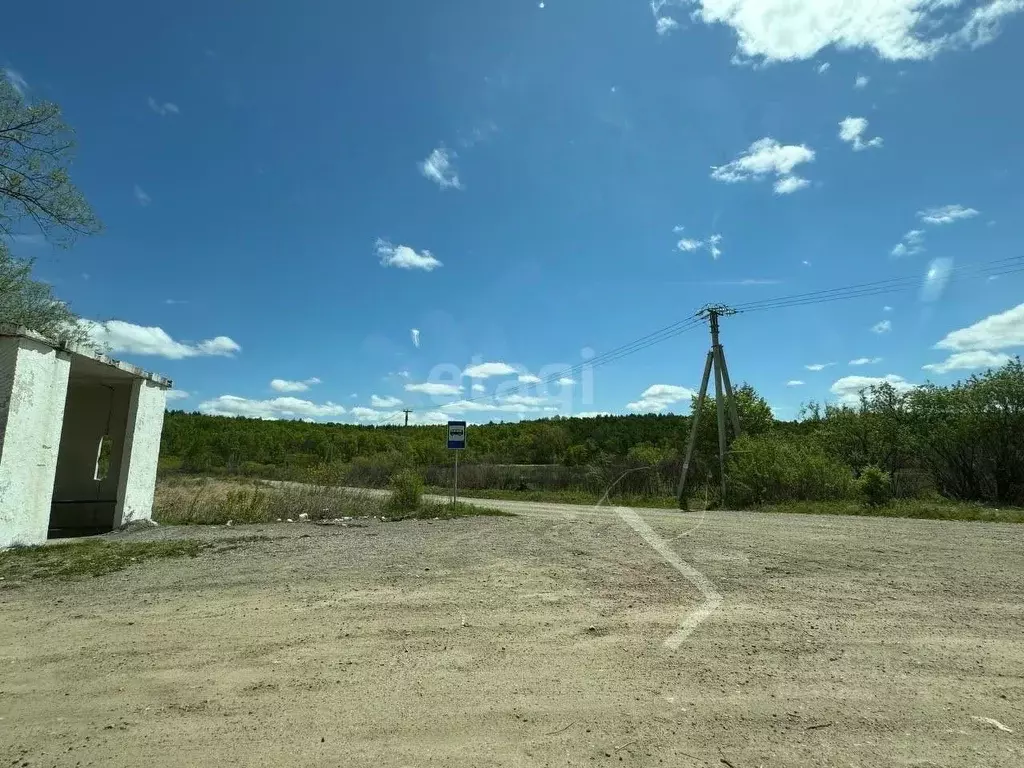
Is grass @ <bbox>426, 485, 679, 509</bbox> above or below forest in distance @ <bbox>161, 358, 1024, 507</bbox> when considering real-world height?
Answer: below

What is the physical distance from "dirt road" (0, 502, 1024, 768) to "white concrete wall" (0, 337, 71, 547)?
325 centimetres

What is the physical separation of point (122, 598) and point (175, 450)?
52.6m

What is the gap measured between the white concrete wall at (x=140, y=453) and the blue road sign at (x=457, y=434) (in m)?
7.34

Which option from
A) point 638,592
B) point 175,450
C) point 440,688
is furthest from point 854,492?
point 175,450

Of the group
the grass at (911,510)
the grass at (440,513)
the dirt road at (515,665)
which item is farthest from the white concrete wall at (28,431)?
the grass at (911,510)

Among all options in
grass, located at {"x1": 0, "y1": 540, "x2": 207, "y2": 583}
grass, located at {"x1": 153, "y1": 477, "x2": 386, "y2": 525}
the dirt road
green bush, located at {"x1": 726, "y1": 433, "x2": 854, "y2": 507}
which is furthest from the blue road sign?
green bush, located at {"x1": 726, "y1": 433, "x2": 854, "y2": 507}

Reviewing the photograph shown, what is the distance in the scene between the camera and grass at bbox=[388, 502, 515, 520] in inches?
637

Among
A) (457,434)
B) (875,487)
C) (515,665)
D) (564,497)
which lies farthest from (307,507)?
(875,487)

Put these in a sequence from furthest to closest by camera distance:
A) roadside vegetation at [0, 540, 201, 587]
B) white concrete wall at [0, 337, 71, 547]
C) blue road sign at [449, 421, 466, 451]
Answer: blue road sign at [449, 421, 466, 451]
white concrete wall at [0, 337, 71, 547]
roadside vegetation at [0, 540, 201, 587]

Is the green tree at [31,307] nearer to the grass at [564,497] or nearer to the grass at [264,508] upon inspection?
the grass at [264,508]

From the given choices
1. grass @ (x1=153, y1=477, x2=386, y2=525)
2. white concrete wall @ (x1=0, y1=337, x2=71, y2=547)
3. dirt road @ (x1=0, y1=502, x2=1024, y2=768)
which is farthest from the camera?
grass @ (x1=153, y1=477, x2=386, y2=525)

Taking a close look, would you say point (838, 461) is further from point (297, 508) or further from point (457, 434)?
point (297, 508)

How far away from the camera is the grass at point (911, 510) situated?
16.1 m

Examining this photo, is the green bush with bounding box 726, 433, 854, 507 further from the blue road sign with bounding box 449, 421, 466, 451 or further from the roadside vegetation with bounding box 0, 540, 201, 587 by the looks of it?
the roadside vegetation with bounding box 0, 540, 201, 587
